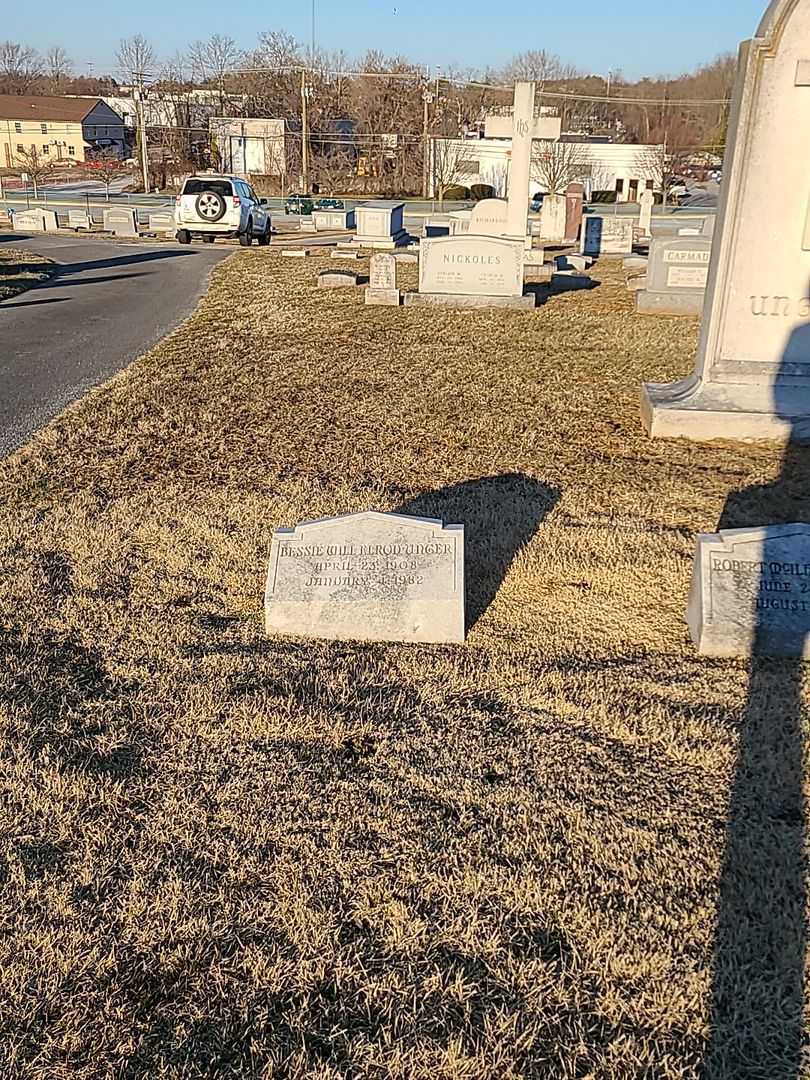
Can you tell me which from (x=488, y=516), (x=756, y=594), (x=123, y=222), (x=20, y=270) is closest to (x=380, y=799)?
(x=756, y=594)

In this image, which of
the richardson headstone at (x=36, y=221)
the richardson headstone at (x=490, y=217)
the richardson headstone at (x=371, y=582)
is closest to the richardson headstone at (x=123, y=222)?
the richardson headstone at (x=36, y=221)

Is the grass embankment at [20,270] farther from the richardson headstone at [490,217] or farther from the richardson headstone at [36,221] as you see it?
the richardson headstone at [490,217]

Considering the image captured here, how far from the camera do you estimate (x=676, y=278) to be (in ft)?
44.6

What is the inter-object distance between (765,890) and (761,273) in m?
5.51

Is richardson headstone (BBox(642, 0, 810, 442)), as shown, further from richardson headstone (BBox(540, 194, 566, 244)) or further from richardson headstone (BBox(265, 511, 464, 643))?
richardson headstone (BBox(540, 194, 566, 244))

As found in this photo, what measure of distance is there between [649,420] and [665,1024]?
569cm

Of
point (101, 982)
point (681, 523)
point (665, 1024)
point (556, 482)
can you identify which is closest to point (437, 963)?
point (665, 1024)

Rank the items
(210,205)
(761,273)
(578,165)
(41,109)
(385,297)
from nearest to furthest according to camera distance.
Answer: (761,273) < (385,297) < (210,205) < (578,165) < (41,109)

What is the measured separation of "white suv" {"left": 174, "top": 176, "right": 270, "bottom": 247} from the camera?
23.3 metres

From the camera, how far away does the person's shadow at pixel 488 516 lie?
4.66 metres

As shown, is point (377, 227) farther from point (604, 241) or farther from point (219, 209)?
point (604, 241)

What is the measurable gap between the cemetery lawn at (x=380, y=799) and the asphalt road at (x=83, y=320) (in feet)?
8.37

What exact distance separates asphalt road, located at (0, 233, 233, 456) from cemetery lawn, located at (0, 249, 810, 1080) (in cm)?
255

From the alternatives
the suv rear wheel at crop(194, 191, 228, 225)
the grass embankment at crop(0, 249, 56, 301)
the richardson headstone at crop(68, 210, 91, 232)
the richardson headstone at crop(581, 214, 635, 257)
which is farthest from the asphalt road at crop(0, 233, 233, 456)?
the richardson headstone at crop(581, 214, 635, 257)
